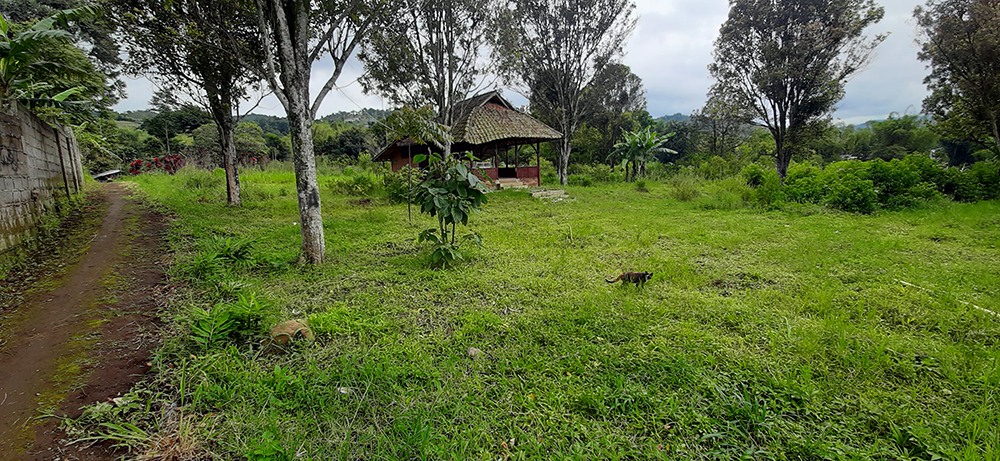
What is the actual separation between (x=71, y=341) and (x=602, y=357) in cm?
397

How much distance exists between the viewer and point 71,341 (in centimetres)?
272

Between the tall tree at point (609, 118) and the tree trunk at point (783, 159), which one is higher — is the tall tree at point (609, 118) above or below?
above

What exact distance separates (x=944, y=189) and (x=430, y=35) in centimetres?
1575

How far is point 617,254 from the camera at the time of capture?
554 centimetres

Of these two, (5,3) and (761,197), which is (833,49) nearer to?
(761,197)

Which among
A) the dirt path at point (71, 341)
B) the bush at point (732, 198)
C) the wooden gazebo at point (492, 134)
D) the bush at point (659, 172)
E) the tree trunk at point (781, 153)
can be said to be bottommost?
the dirt path at point (71, 341)

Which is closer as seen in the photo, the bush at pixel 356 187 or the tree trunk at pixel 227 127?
the tree trunk at pixel 227 127

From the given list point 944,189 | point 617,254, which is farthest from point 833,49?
point 617,254

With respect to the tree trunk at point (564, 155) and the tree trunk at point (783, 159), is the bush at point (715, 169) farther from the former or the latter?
the tree trunk at point (564, 155)

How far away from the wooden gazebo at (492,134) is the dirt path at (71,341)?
410 inches

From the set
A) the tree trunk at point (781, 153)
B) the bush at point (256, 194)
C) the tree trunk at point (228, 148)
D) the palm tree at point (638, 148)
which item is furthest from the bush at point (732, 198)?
the bush at point (256, 194)

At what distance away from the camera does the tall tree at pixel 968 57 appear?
9.57m

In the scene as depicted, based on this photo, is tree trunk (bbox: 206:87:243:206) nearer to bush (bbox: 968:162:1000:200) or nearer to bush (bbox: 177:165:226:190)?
bush (bbox: 177:165:226:190)

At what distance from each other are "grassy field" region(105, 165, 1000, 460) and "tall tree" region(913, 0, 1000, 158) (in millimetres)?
8659
